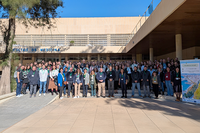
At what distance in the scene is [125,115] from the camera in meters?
5.95

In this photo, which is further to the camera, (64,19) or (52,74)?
(64,19)

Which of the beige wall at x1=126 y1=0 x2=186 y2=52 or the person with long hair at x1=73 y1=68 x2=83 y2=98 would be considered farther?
the person with long hair at x1=73 y1=68 x2=83 y2=98

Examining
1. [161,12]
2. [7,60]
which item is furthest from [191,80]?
[7,60]

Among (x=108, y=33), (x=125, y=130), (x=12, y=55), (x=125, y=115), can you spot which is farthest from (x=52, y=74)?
(x=108, y=33)

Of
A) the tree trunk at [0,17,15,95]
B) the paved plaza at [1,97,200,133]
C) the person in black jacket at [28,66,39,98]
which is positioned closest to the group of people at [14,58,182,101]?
the person in black jacket at [28,66,39,98]

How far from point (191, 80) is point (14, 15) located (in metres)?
10.4

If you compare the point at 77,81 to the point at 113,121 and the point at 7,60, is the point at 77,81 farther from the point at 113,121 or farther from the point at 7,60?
the point at 7,60

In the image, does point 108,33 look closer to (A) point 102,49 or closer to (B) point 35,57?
(A) point 102,49

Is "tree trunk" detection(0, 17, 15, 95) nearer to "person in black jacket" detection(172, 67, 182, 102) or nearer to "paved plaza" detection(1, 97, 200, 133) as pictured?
"paved plaza" detection(1, 97, 200, 133)

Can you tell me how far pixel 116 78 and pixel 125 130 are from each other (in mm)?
5700

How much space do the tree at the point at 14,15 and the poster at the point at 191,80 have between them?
936 centimetres

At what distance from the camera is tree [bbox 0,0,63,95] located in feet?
30.0

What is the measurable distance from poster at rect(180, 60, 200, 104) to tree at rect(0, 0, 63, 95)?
9.36m

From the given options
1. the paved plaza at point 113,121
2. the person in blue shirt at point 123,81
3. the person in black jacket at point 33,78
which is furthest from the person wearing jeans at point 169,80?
the person in black jacket at point 33,78
